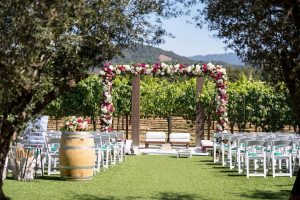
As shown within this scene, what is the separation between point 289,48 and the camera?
6043mm

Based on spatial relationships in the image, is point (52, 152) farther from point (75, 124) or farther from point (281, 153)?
point (281, 153)

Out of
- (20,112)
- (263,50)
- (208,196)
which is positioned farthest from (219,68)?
(20,112)

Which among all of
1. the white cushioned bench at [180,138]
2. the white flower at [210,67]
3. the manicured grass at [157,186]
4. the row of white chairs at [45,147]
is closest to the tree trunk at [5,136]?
the manicured grass at [157,186]

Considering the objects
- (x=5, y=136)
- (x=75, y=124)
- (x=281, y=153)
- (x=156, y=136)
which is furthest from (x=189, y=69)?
(x=5, y=136)

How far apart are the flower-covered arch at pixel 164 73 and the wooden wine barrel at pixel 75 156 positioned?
9.37 m

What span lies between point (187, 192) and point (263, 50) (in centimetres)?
349

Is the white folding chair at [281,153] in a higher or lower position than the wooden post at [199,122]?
lower

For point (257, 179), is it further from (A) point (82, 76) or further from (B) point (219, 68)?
(B) point (219, 68)

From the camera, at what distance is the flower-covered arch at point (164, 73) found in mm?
20000

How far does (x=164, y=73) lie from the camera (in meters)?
20.3

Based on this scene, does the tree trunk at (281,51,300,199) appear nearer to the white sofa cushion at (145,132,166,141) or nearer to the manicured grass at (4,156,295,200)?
the manicured grass at (4,156,295,200)

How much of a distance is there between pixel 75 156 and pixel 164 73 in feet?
33.9

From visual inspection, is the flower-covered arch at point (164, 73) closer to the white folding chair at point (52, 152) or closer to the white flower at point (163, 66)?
the white flower at point (163, 66)

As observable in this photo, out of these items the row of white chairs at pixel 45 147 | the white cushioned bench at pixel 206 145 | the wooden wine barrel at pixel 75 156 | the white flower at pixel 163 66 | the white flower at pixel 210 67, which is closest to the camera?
the wooden wine barrel at pixel 75 156
